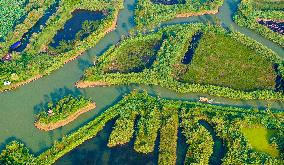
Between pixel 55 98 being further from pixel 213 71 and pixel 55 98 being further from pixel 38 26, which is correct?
pixel 213 71

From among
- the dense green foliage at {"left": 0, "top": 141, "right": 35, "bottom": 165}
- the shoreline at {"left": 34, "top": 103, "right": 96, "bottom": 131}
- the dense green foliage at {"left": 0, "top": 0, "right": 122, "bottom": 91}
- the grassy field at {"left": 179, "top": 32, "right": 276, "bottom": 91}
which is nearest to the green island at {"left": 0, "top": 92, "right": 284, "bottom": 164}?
the dense green foliage at {"left": 0, "top": 141, "right": 35, "bottom": 165}

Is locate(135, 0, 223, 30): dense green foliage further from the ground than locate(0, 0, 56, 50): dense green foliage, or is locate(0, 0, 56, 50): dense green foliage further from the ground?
locate(135, 0, 223, 30): dense green foliage

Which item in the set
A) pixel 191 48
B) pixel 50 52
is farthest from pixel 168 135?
pixel 50 52

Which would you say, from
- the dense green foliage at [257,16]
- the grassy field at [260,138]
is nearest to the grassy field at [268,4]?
the dense green foliage at [257,16]

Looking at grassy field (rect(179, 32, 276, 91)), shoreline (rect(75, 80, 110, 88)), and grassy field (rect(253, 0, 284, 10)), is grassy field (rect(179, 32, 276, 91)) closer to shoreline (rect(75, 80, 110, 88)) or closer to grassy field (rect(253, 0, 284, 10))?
shoreline (rect(75, 80, 110, 88))

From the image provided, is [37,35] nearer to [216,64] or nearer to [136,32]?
[136,32]

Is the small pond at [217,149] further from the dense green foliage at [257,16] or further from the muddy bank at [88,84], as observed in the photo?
the dense green foliage at [257,16]

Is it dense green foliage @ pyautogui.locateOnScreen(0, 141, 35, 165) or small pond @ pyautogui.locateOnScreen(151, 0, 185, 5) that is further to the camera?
small pond @ pyautogui.locateOnScreen(151, 0, 185, 5)

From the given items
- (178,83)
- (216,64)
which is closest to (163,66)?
(178,83)
